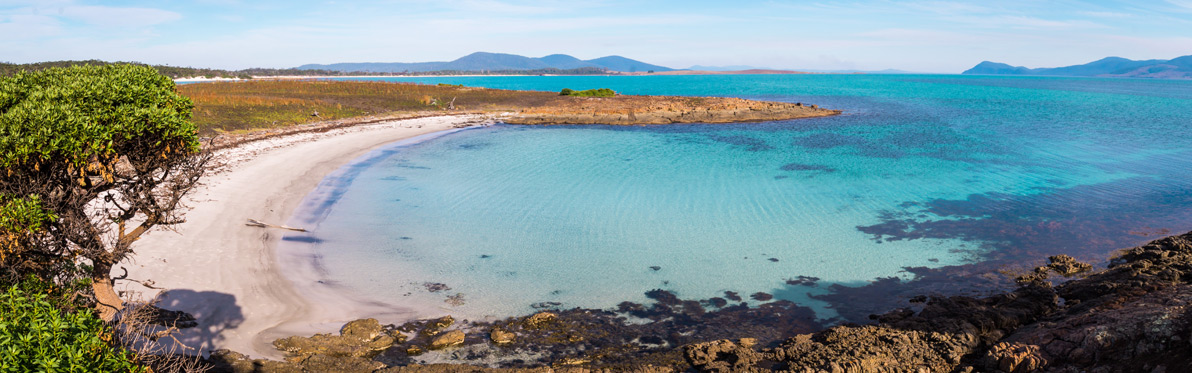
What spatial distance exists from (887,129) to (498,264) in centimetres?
4501

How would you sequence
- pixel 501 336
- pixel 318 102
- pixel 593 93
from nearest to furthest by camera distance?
pixel 501 336 → pixel 318 102 → pixel 593 93

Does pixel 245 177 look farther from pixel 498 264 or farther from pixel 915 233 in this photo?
pixel 915 233

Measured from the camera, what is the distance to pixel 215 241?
1656cm

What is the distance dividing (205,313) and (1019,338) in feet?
53.4

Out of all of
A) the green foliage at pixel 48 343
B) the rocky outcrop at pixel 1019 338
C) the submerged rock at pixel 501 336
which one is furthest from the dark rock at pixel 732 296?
the green foliage at pixel 48 343

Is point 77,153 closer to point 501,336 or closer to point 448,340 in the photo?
point 448,340

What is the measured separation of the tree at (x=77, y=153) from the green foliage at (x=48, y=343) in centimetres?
176

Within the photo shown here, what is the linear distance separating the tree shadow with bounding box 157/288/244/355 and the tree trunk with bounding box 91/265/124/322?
1.63m

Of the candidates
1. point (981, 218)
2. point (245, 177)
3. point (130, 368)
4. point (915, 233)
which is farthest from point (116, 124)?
point (981, 218)

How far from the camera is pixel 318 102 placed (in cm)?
5372

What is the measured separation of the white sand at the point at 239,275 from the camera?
11617mm

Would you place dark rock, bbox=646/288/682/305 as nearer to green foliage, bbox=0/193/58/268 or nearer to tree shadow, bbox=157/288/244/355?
tree shadow, bbox=157/288/244/355

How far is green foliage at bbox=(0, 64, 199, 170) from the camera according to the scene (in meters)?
7.36

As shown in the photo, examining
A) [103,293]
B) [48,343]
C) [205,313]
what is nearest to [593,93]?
[205,313]
